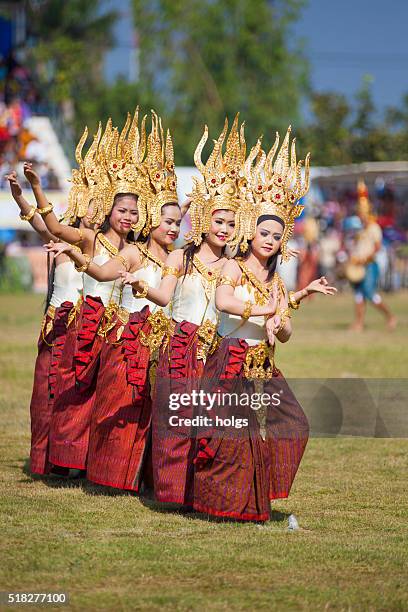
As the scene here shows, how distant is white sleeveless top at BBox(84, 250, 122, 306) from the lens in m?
7.21

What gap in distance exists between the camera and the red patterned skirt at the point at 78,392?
7.15m

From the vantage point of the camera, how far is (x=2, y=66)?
3356 cm

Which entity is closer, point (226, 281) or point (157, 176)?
point (226, 281)

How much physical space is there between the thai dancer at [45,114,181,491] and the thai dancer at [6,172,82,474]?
504mm

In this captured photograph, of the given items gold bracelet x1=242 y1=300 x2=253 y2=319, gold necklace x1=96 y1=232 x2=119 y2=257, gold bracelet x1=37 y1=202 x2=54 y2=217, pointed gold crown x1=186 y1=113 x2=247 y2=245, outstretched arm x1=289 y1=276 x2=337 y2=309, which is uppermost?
pointed gold crown x1=186 y1=113 x2=247 y2=245

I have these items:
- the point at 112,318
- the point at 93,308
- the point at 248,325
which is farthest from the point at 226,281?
the point at 93,308

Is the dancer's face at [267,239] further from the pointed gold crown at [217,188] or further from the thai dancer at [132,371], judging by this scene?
the thai dancer at [132,371]

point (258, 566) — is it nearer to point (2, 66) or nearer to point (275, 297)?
point (275, 297)

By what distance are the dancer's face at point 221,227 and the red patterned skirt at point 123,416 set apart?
77 centimetres

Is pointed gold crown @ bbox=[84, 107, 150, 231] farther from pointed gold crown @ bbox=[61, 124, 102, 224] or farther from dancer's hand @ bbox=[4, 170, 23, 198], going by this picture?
dancer's hand @ bbox=[4, 170, 23, 198]

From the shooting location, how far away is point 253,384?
6043mm

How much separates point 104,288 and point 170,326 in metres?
0.72

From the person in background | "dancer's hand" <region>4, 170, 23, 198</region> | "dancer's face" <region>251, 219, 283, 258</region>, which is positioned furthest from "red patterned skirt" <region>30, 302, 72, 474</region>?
the person in background

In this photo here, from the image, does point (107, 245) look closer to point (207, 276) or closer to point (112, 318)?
point (112, 318)
